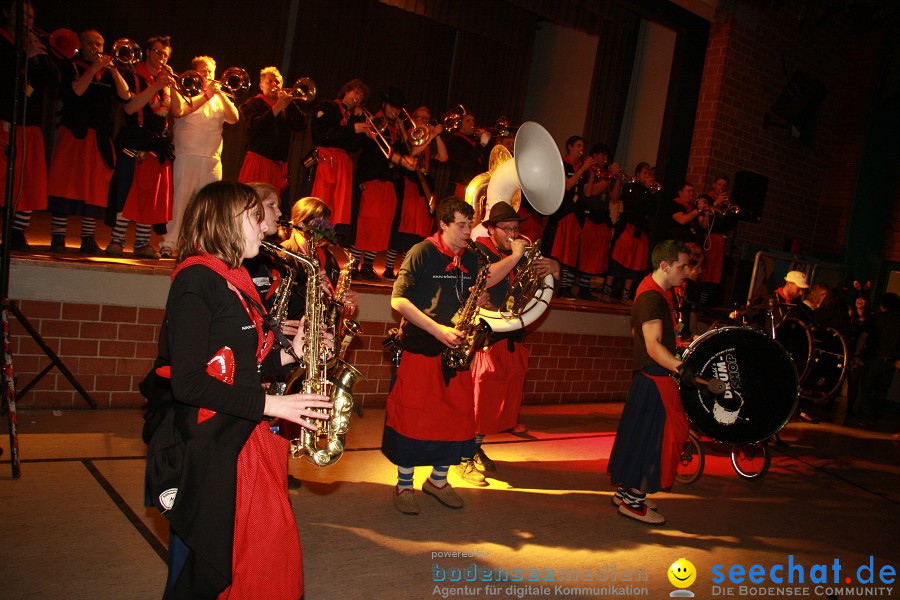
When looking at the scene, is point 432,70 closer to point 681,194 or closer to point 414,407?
point 681,194

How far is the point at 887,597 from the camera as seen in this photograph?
4.07 metres

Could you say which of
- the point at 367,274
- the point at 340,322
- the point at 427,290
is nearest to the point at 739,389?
the point at 427,290

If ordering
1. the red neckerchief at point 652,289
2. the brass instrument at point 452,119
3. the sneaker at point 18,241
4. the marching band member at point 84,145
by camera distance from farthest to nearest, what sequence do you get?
1. the brass instrument at point 452,119
2. the marching band member at point 84,145
3. the sneaker at point 18,241
4. the red neckerchief at point 652,289

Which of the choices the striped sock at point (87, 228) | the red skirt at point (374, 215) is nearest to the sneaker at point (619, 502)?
the red skirt at point (374, 215)

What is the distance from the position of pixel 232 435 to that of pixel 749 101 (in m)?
10.4

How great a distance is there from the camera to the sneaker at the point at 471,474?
4.95 meters

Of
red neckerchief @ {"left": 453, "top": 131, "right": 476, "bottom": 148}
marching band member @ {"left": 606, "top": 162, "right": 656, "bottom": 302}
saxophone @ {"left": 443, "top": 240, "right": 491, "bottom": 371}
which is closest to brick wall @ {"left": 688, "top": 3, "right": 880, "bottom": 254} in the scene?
marching band member @ {"left": 606, "top": 162, "right": 656, "bottom": 302}

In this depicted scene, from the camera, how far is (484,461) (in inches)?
208

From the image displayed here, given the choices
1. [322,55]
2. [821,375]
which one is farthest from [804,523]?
[322,55]

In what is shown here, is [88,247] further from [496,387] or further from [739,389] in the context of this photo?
[739,389]

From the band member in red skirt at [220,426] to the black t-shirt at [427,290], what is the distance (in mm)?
1770

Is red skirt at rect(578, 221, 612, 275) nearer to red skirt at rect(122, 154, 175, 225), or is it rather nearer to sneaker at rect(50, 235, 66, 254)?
red skirt at rect(122, 154, 175, 225)

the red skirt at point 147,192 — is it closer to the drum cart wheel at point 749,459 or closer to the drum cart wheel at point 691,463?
the drum cart wheel at point 691,463

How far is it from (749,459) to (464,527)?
125 inches
